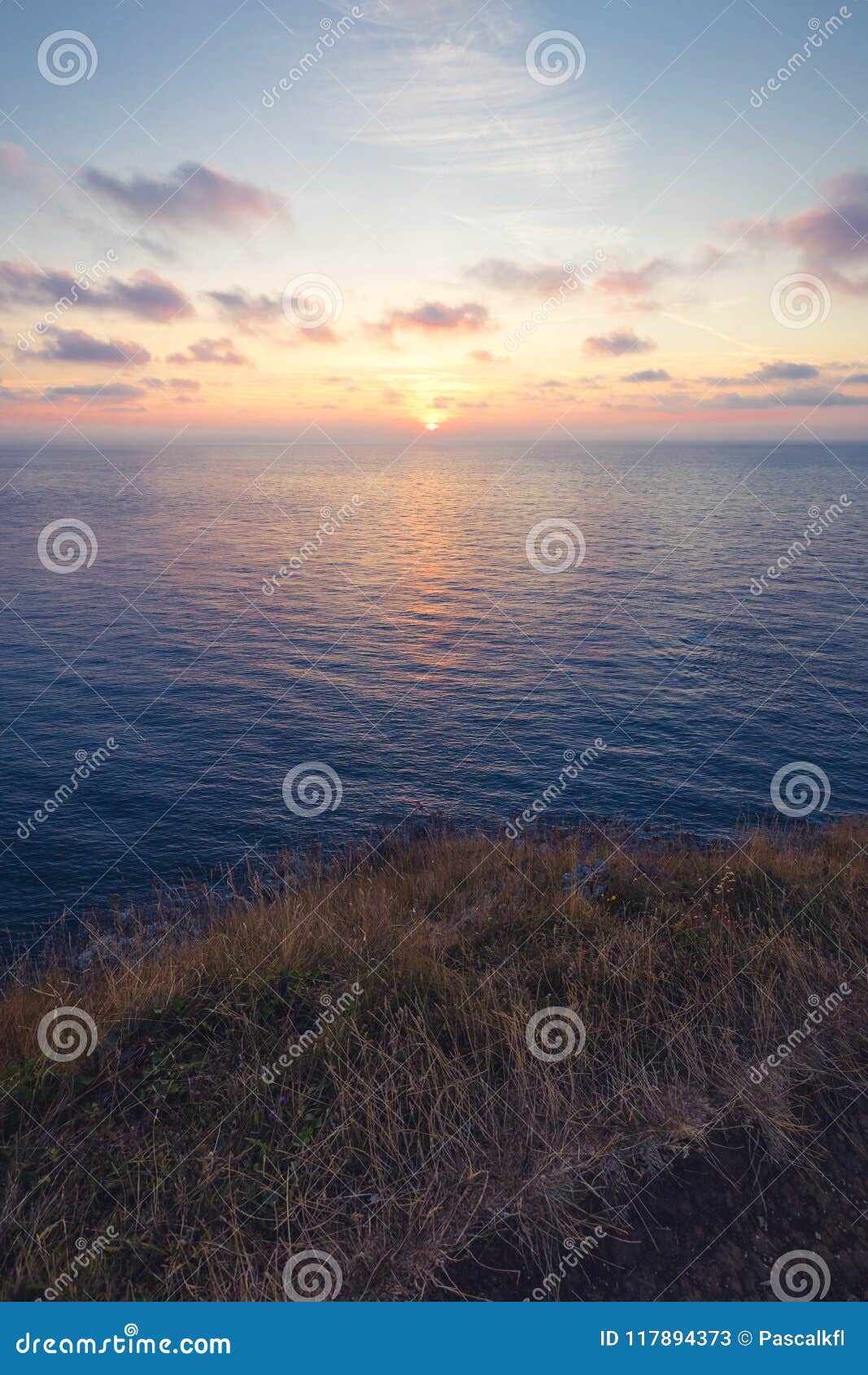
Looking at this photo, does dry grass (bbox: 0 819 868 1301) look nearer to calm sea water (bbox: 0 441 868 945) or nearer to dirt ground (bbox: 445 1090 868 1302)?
dirt ground (bbox: 445 1090 868 1302)

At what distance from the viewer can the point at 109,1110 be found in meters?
6.86

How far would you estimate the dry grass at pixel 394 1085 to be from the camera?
5.79m

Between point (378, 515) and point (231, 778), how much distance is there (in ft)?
263

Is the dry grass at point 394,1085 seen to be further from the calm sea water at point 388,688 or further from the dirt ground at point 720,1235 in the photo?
the calm sea water at point 388,688

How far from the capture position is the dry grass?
579 cm

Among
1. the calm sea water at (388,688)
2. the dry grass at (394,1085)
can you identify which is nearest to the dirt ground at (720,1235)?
the dry grass at (394,1085)

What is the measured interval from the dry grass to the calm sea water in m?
12.3

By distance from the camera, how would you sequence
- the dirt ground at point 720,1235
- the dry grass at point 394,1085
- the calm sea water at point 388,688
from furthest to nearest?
the calm sea water at point 388,688, the dry grass at point 394,1085, the dirt ground at point 720,1235

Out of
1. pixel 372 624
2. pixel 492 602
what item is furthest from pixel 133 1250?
pixel 492 602

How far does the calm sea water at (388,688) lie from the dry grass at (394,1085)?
40.4ft

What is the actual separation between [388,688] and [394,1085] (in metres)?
28.7

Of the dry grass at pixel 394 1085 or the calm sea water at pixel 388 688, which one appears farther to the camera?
the calm sea water at pixel 388 688

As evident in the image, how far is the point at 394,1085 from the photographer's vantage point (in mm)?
6961

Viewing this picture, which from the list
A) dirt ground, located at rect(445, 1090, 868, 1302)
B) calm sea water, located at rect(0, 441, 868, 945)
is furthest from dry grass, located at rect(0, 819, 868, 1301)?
calm sea water, located at rect(0, 441, 868, 945)
